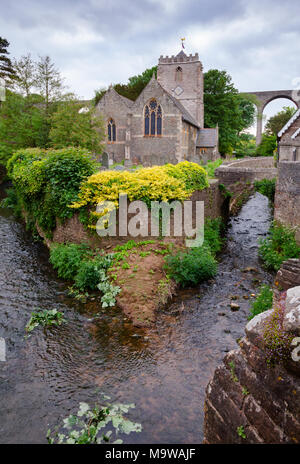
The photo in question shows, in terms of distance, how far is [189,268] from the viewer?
11.4m

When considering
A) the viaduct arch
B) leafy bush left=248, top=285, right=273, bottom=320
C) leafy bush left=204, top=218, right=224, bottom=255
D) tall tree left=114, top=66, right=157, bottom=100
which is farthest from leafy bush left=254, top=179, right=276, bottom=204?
the viaduct arch

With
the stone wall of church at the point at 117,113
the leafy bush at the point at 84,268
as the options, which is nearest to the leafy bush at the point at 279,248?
the leafy bush at the point at 84,268

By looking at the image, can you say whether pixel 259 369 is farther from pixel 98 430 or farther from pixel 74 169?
pixel 74 169

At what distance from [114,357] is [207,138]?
36398 mm

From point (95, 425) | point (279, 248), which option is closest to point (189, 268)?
point (279, 248)

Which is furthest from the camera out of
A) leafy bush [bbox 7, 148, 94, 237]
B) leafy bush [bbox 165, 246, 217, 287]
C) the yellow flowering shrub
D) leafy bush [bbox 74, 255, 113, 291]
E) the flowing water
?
leafy bush [bbox 7, 148, 94, 237]

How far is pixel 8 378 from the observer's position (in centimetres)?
682

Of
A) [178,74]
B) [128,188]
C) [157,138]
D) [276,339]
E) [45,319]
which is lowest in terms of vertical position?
[45,319]

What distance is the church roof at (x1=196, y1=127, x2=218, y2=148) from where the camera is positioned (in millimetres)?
39250

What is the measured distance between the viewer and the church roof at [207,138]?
129 feet

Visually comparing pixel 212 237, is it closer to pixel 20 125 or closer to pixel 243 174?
pixel 243 174

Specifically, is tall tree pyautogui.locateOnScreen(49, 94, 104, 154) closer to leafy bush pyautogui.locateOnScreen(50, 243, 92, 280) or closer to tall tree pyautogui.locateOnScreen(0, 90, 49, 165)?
tall tree pyautogui.locateOnScreen(0, 90, 49, 165)

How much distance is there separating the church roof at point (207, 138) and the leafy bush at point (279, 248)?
87.7ft

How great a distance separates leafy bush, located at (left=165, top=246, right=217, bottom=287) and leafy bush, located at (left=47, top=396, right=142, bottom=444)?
5.52 m
